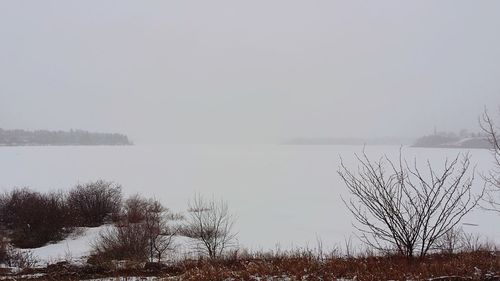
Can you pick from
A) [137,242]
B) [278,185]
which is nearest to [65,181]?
[278,185]

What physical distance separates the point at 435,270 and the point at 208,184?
1535 inches

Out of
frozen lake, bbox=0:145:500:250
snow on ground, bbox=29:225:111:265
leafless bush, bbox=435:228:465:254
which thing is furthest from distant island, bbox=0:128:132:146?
leafless bush, bbox=435:228:465:254

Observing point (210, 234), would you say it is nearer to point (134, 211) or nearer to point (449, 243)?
point (134, 211)

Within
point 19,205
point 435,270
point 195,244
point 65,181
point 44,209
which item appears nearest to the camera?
point 435,270

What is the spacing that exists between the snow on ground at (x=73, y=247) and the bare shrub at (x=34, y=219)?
84 cm

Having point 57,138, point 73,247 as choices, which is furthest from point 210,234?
point 57,138

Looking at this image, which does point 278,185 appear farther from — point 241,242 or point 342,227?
point 241,242

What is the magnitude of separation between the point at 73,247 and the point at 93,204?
6.68 meters

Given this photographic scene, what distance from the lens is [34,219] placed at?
918 inches

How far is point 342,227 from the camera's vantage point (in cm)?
2644

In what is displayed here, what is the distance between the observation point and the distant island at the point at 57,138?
152 meters

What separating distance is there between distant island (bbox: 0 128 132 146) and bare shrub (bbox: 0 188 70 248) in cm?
13457

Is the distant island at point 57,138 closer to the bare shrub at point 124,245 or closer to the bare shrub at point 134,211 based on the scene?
the bare shrub at point 134,211

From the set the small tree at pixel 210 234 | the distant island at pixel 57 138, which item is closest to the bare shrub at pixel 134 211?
the small tree at pixel 210 234
